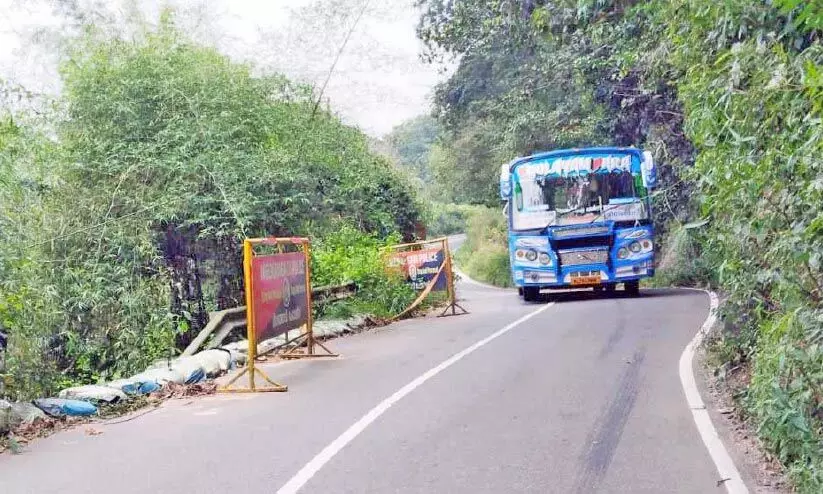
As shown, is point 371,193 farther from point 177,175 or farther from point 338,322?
point 177,175

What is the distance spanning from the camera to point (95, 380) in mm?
12711

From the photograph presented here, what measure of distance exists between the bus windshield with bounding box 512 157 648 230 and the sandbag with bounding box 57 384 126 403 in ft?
39.3

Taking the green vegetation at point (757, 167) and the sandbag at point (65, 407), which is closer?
the green vegetation at point (757, 167)

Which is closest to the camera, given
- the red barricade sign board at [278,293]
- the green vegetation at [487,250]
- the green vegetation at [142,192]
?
the red barricade sign board at [278,293]

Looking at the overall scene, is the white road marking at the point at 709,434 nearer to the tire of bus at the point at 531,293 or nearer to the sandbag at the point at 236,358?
the sandbag at the point at 236,358

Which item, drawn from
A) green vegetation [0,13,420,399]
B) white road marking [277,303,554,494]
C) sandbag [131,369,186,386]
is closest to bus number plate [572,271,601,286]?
green vegetation [0,13,420,399]

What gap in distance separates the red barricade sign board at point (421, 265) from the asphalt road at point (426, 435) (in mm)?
7285

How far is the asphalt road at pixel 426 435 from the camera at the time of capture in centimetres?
595

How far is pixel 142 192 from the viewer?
46.4 feet

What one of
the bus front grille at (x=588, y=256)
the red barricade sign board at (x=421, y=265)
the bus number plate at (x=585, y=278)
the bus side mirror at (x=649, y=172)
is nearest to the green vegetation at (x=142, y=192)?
the red barricade sign board at (x=421, y=265)

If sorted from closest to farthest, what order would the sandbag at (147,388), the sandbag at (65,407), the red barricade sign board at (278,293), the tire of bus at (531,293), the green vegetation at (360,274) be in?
1. the sandbag at (65,407)
2. the sandbag at (147,388)
3. the red barricade sign board at (278,293)
4. the green vegetation at (360,274)
5. the tire of bus at (531,293)

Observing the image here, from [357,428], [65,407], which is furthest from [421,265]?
[357,428]

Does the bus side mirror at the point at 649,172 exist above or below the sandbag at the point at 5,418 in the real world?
above

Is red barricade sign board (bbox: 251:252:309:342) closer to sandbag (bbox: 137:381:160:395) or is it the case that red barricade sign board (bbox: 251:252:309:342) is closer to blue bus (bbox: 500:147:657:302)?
sandbag (bbox: 137:381:160:395)
